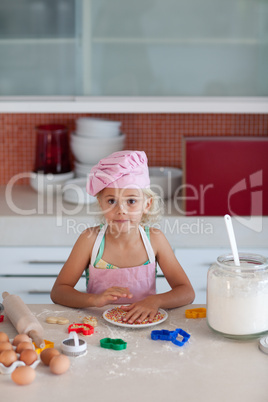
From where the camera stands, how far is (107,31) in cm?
276

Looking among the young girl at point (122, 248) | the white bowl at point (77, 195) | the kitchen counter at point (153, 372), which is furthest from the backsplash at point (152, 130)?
the kitchen counter at point (153, 372)

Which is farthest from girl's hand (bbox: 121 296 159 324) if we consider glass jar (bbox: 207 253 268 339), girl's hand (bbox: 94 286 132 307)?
glass jar (bbox: 207 253 268 339)

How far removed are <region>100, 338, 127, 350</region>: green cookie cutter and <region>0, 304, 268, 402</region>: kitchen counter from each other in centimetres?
1

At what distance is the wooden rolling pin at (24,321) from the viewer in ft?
4.18

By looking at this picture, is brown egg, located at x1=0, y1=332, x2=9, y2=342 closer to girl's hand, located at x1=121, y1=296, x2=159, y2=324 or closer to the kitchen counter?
the kitchen counter

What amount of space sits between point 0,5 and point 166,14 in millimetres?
748

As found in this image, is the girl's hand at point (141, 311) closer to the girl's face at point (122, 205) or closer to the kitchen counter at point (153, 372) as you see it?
the kitchen counter at point (153, 372)

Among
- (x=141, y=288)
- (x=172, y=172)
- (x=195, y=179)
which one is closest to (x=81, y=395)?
(x=141, y=288)

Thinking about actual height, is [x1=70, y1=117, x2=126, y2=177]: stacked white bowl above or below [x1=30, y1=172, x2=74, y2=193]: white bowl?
above

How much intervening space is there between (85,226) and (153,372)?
1466 millimetres

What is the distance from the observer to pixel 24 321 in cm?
131

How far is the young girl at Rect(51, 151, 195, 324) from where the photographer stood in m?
1.66

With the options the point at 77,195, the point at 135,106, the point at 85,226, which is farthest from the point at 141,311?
the point at 135,106

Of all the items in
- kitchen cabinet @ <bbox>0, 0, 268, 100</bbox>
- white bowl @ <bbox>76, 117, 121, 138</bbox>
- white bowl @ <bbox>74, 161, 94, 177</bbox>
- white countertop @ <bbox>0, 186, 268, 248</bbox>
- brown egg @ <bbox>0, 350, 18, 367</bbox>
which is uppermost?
kitchen cabinet @ <bbox>0, 0, 268, 100</bbox>
